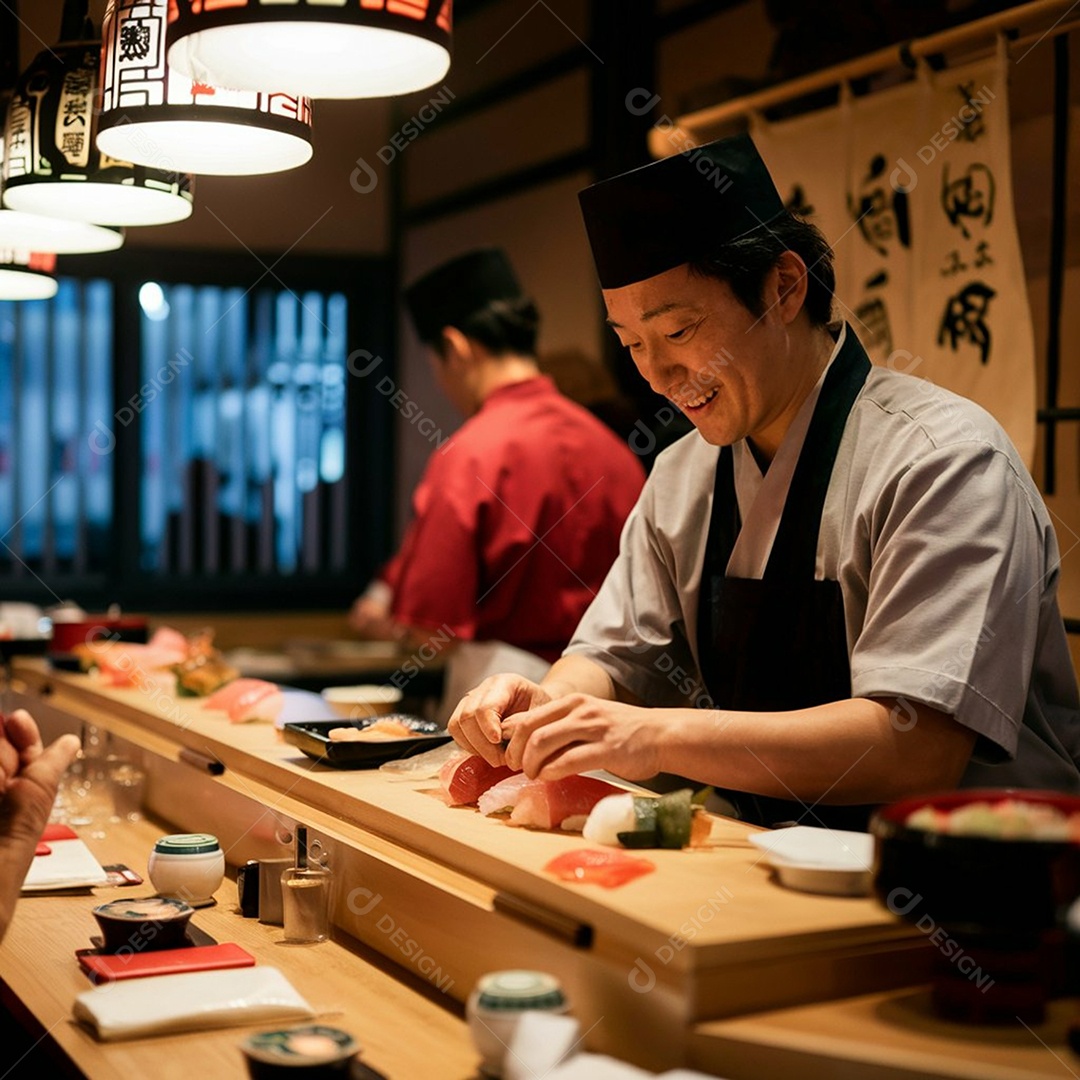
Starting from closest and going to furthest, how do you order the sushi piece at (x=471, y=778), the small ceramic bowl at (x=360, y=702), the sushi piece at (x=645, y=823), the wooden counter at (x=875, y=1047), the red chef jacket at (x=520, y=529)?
the wooden counter at (x=875, y=1047) → the sushi piece at (x=645, y=823) → the sushi piece at (x=471, y=778) → the small ceramic bowl at (x=360, y=702) → the red chef jacket at (x=520, y=529)

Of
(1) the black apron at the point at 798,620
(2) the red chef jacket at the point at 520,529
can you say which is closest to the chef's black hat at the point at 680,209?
(1) the black apron at the point at 798,620

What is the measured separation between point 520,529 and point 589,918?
2.80 metres

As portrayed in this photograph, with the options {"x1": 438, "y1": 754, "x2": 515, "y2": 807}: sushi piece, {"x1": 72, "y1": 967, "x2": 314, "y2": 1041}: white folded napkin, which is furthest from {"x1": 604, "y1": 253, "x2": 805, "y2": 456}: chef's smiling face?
{"x1": 72, "y1": 967, "x2": 314, "y2": 1041}: white folded napkin

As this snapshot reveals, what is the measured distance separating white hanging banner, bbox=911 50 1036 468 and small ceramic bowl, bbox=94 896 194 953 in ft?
8.00


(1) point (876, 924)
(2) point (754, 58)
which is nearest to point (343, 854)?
(1) point (876, 924)

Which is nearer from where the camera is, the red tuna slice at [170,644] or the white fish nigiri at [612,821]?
the white fish nigiri at [612,821]

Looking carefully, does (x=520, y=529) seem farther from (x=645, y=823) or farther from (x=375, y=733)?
(x=645, y=823)

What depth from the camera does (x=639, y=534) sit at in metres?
2.82

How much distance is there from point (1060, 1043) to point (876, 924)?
239mm

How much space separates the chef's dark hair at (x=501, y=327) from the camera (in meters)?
4.75

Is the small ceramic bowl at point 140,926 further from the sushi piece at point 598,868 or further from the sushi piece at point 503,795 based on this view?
the sushi piece at point 598,868

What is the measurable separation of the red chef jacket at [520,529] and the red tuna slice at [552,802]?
2.34 meters

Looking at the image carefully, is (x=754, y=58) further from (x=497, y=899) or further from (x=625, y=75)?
(x=497, y=899)

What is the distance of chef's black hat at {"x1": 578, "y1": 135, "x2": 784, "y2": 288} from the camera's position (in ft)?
7.65
